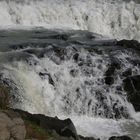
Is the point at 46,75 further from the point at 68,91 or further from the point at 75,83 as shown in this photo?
the point at 75,83

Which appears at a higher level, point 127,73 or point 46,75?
point 127,73

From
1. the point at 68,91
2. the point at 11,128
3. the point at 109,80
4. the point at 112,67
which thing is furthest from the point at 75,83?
the point at 11,128

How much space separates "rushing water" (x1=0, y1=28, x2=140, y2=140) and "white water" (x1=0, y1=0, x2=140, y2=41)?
6936 millimetres

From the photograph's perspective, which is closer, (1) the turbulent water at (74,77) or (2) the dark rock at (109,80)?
(1) the turbulent water at (74,77)

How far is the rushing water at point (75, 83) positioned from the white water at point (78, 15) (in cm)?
694

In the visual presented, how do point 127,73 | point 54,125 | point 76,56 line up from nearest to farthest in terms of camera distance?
point 54,125
point 127,73
point 76,56

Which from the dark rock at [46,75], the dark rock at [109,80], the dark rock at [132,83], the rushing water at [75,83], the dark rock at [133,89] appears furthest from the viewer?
the dark rock at [109,80]

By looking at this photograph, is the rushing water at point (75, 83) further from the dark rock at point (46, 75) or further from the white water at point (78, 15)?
the white water at point (78, 15)

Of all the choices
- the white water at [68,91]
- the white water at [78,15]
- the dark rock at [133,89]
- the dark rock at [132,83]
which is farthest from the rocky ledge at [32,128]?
the white water at [78,15]

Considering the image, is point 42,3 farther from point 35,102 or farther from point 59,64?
point 35,102

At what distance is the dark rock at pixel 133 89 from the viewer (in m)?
16.9

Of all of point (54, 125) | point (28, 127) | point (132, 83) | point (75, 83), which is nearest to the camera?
point (28, 127)

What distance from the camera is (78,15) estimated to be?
1084 inches

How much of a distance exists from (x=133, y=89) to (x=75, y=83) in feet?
6.72
